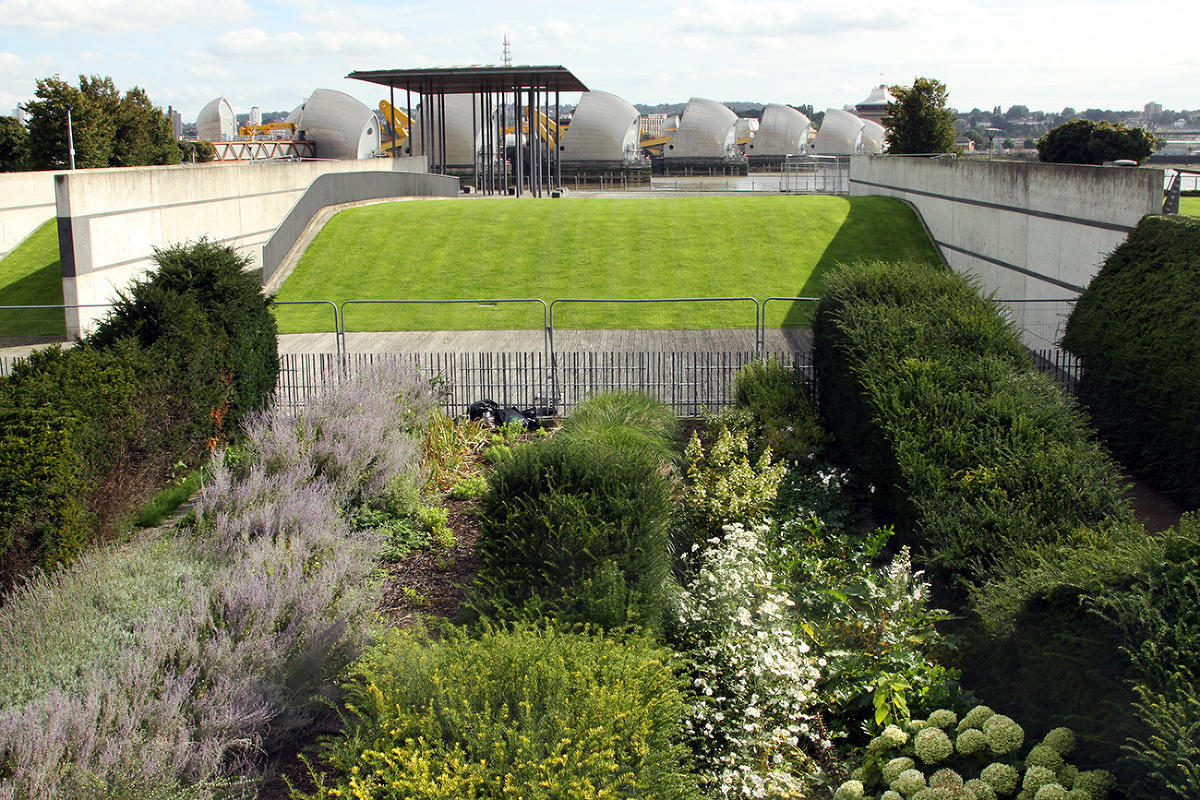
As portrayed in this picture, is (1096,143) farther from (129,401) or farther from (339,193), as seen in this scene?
(129,401)

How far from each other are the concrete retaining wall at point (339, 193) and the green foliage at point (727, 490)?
1726 centimetres

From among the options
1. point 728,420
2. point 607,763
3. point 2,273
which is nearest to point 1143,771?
point 607,763

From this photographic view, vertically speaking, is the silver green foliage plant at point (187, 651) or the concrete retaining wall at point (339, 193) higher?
the concrete retaining wall at point (339, 193)

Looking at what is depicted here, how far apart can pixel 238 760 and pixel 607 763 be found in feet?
6.59

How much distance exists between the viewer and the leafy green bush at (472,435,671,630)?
19.1 feet

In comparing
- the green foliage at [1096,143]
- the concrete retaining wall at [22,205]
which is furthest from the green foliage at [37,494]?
the green foliage at [1096,143]

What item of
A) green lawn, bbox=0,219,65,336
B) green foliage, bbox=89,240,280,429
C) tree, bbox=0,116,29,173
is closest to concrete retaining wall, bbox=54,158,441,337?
green lawn, bbox=0,219,65,336

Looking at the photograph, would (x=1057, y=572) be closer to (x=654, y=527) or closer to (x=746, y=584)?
(x=746, y=584)

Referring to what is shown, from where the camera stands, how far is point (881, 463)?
8.20 m

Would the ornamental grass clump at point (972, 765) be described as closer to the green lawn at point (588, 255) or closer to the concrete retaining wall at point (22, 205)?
the green lawn at point (588, 255)

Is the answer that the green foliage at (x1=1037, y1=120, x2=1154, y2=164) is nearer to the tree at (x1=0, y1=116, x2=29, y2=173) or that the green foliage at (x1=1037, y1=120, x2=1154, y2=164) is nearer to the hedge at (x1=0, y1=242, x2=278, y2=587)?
the hedge at (x1=0, y1=242, x2=278, y2=587)

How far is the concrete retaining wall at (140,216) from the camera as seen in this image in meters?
18.7

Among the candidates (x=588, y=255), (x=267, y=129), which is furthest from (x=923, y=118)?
(x=267, y=129)

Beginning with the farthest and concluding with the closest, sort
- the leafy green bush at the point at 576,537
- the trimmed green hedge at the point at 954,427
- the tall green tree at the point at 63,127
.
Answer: the tall green tree at the point at 63,127, the trimmed green hedge at the point at 954,427, the leafy green bush at the point at 576,537
